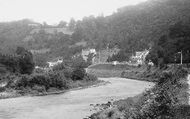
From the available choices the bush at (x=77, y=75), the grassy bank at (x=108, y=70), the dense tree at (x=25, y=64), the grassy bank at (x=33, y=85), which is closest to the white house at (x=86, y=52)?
the grassy bank at (x=108, y=70)

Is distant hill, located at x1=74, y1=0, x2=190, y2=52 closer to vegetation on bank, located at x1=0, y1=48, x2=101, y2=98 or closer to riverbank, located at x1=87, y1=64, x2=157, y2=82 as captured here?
riverbank, located at x1=87, y1=64, x2=157, y2=82

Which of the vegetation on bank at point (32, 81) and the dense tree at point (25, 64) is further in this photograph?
the dense tree at point (25, 64)

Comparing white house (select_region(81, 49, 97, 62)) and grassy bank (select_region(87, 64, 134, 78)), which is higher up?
white house (select_region(81, 49, 97, 62))

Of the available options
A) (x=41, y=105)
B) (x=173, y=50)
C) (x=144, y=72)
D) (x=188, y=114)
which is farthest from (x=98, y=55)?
(x=188, y=114)

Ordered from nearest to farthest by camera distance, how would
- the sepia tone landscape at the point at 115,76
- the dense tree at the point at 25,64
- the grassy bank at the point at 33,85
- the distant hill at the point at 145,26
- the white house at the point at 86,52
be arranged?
the sepia tone landscape at the point at 115,76
the grassy bank at the point at 33,85
the dense tree at the point at 25,64
the distant hill at the point at 145,26
the white house at the point at 86,52

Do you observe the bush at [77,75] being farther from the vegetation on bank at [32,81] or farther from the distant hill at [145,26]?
the distant hill at [145,26]

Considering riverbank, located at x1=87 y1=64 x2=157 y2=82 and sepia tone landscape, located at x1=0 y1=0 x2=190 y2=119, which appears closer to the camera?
sepia tone landscape, located at x1=0 y1=0 x2=190 y2=119

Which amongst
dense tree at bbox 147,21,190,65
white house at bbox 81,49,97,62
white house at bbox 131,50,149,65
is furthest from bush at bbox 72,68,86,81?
white house at bbox 81,49,97,62

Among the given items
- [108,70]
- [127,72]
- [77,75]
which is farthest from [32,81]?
[108,70]

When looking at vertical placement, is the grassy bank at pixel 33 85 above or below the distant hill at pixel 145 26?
below

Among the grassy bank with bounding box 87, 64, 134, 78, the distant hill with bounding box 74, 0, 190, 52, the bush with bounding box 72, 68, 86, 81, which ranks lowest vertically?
the grassy bank with bounding box 87, 64, 134, 78

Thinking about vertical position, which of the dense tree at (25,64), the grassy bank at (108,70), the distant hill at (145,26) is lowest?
the grassy bank at (108,70)

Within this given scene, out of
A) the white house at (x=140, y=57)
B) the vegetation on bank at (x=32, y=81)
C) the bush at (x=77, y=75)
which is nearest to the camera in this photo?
the vegetation on bank at (x=32, y=81)

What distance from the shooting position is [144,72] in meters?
110
